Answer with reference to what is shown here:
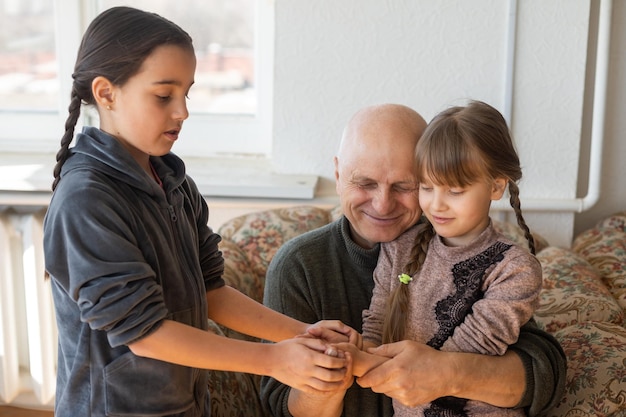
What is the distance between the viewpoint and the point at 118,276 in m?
1.19

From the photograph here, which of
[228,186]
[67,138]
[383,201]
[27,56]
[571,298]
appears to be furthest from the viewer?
[27,56]

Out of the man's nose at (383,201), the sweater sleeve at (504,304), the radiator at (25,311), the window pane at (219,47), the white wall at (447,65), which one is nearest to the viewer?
the sweater sleeve at (504,304)

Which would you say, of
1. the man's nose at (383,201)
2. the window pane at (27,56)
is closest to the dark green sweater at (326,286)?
the man's nose at (383,201)

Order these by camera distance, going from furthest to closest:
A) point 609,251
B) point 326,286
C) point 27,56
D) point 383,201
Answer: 1. point 27,56
2. point 609,251
3. point 326,286
4. point 383,201

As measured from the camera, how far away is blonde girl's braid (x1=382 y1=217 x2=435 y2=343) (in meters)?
1.56

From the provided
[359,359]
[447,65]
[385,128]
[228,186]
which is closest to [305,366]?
[359,359]

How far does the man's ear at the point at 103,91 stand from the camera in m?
1.30

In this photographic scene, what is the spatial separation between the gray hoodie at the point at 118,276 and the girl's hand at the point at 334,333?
224 mm

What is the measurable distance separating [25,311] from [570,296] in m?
2.05

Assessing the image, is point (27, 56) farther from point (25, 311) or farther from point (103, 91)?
point (103, 91)

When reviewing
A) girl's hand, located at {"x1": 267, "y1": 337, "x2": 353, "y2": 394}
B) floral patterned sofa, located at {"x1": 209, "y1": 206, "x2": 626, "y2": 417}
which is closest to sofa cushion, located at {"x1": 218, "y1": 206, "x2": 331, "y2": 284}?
floral patterned sofa, located at {"x1": 209, "y1": 206, "x2": 626, "y2": 417}

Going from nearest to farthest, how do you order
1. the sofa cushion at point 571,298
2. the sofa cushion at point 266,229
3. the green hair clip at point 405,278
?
the green hair clip at point 405,278 → the sofa cushion at point 571,298 → the sofa cushion at point 266,229

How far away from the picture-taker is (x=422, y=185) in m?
1.55

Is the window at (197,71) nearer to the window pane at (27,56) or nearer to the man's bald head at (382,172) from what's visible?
the window pane at (27,56)
